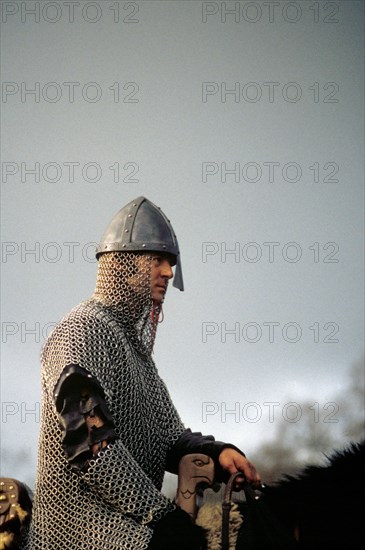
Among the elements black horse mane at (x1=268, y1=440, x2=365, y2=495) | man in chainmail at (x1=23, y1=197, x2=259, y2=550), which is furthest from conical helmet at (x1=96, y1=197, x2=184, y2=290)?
black horse mane at (x1=268, y1=440, x2=365, y2=495)

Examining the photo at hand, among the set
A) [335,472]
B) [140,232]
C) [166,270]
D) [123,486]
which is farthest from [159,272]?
[335,472]

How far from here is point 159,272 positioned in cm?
624

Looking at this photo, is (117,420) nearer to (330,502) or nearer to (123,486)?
(123,486)

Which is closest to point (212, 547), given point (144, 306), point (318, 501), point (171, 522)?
point (171, 522)

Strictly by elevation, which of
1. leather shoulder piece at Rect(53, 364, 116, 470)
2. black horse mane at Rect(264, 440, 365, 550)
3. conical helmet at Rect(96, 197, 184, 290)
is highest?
conical helmet at Rect(96, 197, 184, 290)

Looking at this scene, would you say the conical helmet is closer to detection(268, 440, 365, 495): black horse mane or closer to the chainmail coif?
the chainmail coif

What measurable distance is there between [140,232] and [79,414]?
1.24 metres

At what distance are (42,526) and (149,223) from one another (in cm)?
174

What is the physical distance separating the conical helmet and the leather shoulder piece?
0.99 m

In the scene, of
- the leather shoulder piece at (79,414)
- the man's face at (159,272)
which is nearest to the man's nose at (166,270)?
the man's face at (159,272)

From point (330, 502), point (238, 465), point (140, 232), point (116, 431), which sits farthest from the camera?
point (140, 232)

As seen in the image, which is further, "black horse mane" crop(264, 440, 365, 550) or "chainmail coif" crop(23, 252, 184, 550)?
"chainmail coif" crop(23, 252, 184, 550)

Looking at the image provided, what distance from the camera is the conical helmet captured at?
6.20 meters

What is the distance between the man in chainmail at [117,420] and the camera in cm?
544
